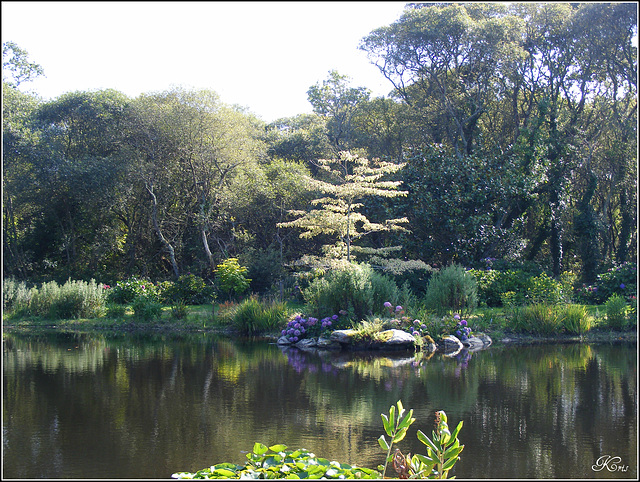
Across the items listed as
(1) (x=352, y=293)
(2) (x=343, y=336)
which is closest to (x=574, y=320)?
(1) (x=352, y=293)

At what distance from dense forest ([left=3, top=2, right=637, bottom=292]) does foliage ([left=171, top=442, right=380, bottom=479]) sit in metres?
14.9

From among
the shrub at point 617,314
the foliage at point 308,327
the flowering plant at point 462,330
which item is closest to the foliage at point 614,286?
the shrub at point 617,314

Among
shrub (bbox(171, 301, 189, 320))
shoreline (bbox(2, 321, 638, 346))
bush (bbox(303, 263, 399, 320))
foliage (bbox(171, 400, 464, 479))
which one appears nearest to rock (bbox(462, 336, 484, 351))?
shoreline (bbox(2, 321, 638, 346))

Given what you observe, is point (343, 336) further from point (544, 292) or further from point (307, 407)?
point (544, 292)

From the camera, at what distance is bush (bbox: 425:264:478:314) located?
1470cm

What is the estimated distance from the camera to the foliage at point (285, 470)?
3.97 meters

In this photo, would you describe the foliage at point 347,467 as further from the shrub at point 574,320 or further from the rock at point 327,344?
the shrub at point 574,320

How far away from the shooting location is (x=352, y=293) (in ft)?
46.5

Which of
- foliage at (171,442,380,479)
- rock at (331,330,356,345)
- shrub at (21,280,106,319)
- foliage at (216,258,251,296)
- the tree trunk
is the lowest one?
rock at (331,330,356,345)

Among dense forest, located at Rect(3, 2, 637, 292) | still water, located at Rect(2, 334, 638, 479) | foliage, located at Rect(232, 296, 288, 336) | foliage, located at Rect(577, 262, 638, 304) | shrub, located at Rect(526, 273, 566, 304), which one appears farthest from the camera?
dense forest, located at Rect(3, 2, 637, 292)

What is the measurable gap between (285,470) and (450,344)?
31.3ft

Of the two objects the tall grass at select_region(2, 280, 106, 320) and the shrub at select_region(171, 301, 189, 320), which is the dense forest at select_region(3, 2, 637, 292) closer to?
the shrub at select_region(171, 301, 189, 320)

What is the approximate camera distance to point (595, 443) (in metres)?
6.12

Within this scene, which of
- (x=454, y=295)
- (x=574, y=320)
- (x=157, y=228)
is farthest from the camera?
(x=157, y=228)
